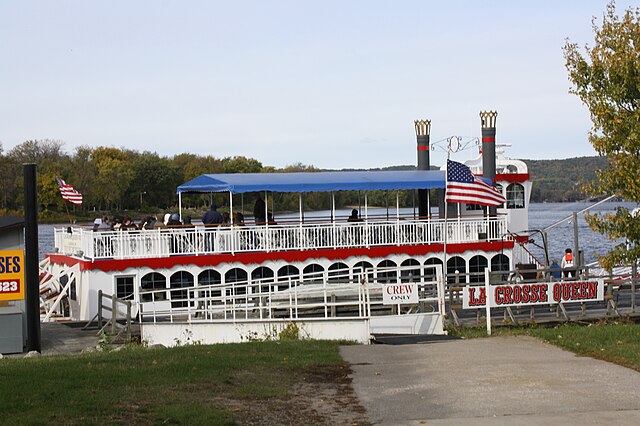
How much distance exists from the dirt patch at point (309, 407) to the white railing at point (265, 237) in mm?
12615

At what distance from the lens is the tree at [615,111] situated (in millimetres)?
16828

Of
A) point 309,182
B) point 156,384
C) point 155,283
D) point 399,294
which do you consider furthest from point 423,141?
point 156,384

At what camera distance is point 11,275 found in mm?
21547

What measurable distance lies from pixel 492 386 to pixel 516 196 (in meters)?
21.3

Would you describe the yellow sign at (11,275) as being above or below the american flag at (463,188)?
below

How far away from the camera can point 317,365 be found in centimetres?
1395

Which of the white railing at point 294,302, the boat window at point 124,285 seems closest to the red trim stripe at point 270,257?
the boat window at point 124,285

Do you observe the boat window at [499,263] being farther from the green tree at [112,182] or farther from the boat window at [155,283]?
the green tree at [112,182]

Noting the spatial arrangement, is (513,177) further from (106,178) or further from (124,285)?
(106,178)

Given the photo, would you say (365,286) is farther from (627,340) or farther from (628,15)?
(628,15)

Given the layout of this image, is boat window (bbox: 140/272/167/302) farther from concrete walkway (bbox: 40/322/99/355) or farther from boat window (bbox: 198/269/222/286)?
concrete walkway (bbox: 40/322/99/355)

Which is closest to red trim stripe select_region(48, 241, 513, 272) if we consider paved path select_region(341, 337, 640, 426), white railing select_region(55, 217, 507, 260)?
white railing select_region(55, 217, 507, 260)

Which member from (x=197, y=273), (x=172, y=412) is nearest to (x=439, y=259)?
(x=197, y=273)

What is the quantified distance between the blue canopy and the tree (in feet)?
36.5
